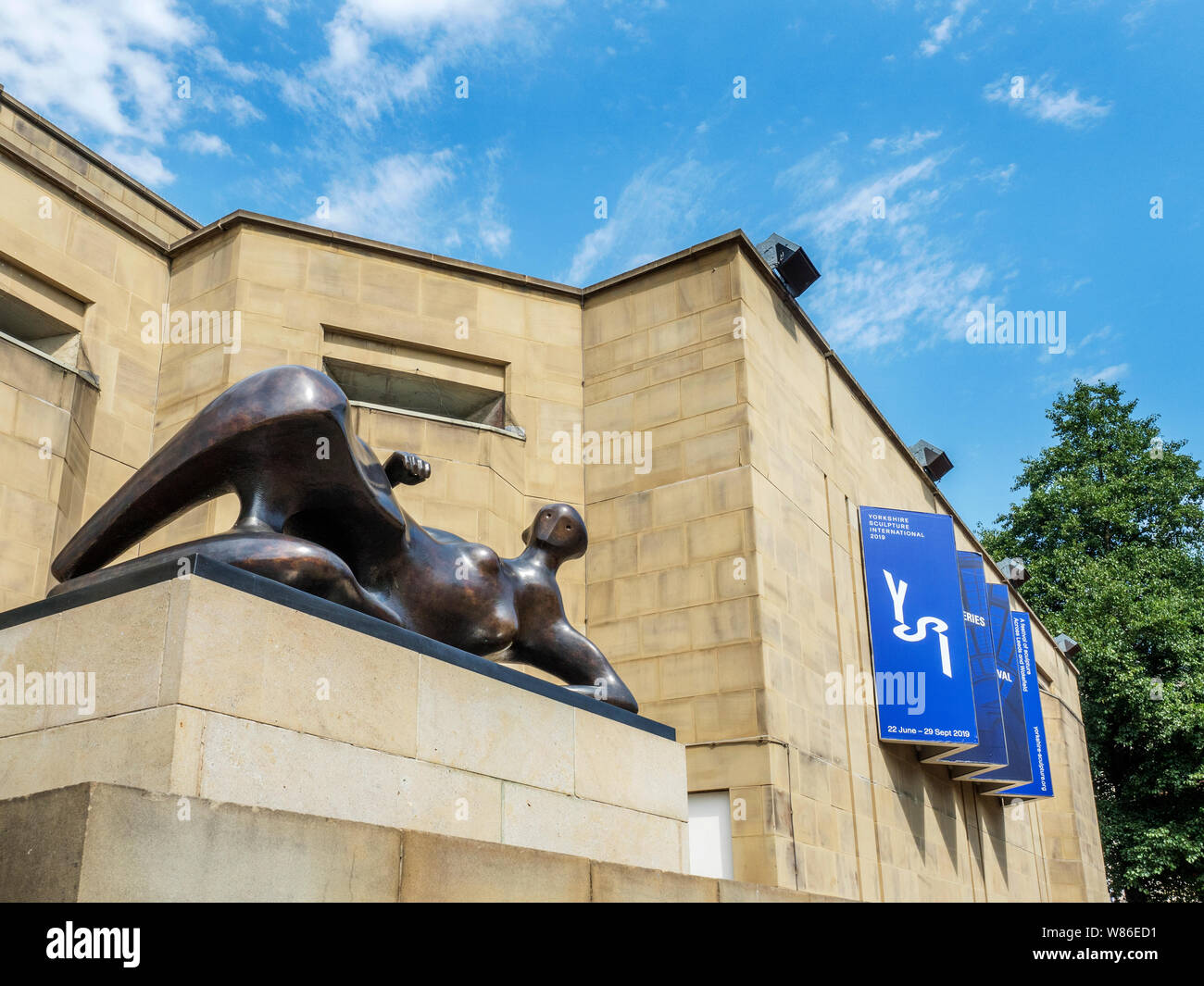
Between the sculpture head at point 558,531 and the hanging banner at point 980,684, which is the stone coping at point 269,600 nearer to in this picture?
the sculpture head at point 558,531

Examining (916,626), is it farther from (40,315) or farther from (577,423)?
(40,315)

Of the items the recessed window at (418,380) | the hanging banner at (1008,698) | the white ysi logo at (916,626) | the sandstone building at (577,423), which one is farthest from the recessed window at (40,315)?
the hanging banner at (1008,698)

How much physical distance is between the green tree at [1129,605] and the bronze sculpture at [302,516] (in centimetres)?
2542

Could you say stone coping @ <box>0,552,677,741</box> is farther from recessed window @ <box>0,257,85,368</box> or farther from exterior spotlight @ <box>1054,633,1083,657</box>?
exterior spotlight @ <box>1054,633,1083,657</box>

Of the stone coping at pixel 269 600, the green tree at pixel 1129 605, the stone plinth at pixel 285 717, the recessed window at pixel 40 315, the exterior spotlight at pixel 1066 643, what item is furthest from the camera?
the exterior spotlight at pixel 1066 643

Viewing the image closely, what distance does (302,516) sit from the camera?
597 centimetres

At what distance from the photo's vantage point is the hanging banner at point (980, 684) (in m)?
19.8

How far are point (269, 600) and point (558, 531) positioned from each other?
2.66 meters

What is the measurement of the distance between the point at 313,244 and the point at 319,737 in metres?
12.2

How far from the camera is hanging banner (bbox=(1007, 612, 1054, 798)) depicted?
77.4 ft

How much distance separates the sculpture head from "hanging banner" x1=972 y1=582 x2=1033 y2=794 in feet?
52.7

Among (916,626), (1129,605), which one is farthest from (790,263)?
(1129,605)

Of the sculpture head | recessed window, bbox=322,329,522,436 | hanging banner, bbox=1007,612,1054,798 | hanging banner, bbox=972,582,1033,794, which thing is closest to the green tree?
hanging banner, bbox=1007,612,1054,798
